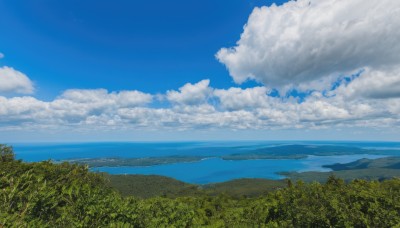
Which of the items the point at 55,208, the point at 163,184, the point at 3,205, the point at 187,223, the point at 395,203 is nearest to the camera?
the point at 3,205

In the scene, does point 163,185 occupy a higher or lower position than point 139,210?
lower

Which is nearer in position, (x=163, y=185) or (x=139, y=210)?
(x=139, y=210)

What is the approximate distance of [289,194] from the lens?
62.2ft

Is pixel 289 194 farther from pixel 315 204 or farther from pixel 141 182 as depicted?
pixel 141 182

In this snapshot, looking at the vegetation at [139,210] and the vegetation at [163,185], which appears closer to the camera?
the vegetation at [139,210]

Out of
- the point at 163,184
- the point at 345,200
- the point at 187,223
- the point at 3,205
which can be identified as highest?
the point at 3,205

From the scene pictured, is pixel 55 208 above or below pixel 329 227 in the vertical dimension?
above

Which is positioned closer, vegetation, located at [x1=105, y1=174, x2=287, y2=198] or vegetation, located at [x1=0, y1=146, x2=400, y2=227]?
vegetation, located at [x1=0, y1=146, x2=400, y2=227]

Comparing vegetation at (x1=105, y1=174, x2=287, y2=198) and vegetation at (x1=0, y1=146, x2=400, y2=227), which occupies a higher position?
vegetation at (x1=0, y1=146, x2=400, y2=227)

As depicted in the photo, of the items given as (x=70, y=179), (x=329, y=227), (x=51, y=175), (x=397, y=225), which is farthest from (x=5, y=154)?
(x=397, y=225)

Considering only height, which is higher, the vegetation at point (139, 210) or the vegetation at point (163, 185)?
the vegetation at point (139, 210)

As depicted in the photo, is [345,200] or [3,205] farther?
[345,200]

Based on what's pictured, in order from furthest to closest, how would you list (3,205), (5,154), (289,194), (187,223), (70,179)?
1. (5,154)
2. (70,179)
3. (289,194)
4. (187,223)
5. (3,205)

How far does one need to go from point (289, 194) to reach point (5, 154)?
32.9 meters
